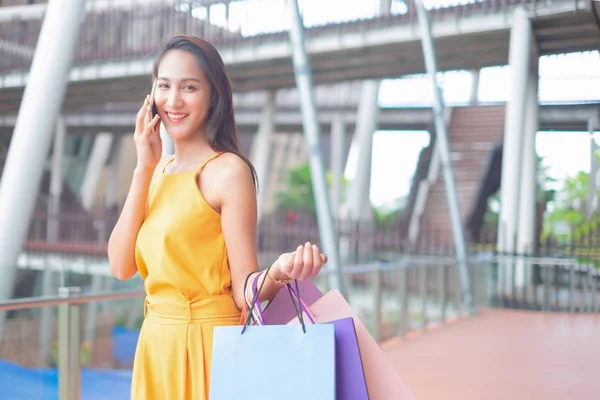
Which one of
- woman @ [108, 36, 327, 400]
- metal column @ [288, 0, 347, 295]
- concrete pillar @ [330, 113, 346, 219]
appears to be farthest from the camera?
concrete pillar @ [330, 113, 346, 219]

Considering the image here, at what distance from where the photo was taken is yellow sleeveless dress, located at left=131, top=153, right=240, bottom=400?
4.42ft

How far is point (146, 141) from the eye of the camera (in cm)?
144

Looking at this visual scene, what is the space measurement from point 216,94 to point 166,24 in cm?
859

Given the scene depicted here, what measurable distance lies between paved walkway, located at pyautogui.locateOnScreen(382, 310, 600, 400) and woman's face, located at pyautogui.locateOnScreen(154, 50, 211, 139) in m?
3.65

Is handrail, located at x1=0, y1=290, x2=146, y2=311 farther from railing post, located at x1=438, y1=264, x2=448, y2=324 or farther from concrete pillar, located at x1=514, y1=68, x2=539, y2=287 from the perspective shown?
concrete pillar, located at x1=514, y1=68, x2=539, y2=287

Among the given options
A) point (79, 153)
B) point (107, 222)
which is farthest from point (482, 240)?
point (79, 153)

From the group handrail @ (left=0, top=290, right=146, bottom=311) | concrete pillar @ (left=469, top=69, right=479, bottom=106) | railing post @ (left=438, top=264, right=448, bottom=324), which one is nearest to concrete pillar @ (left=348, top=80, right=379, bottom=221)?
concrete pillar @ (left=469, top=69, right=479, bottom=106)

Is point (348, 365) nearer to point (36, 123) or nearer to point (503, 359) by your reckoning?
point (36, 123)

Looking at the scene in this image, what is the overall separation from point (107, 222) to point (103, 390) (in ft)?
27.6

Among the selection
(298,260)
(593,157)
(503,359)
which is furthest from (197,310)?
(593,157)

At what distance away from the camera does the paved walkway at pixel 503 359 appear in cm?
491

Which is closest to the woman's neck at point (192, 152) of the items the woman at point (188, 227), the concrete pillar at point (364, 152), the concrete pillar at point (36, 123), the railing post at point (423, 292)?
the woman at point (188, 227)

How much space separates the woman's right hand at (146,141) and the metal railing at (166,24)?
20.7ft

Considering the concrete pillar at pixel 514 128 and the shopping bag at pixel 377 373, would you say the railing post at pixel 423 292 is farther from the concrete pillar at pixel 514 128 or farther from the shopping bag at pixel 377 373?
the shopping bag at pixel 377 373
